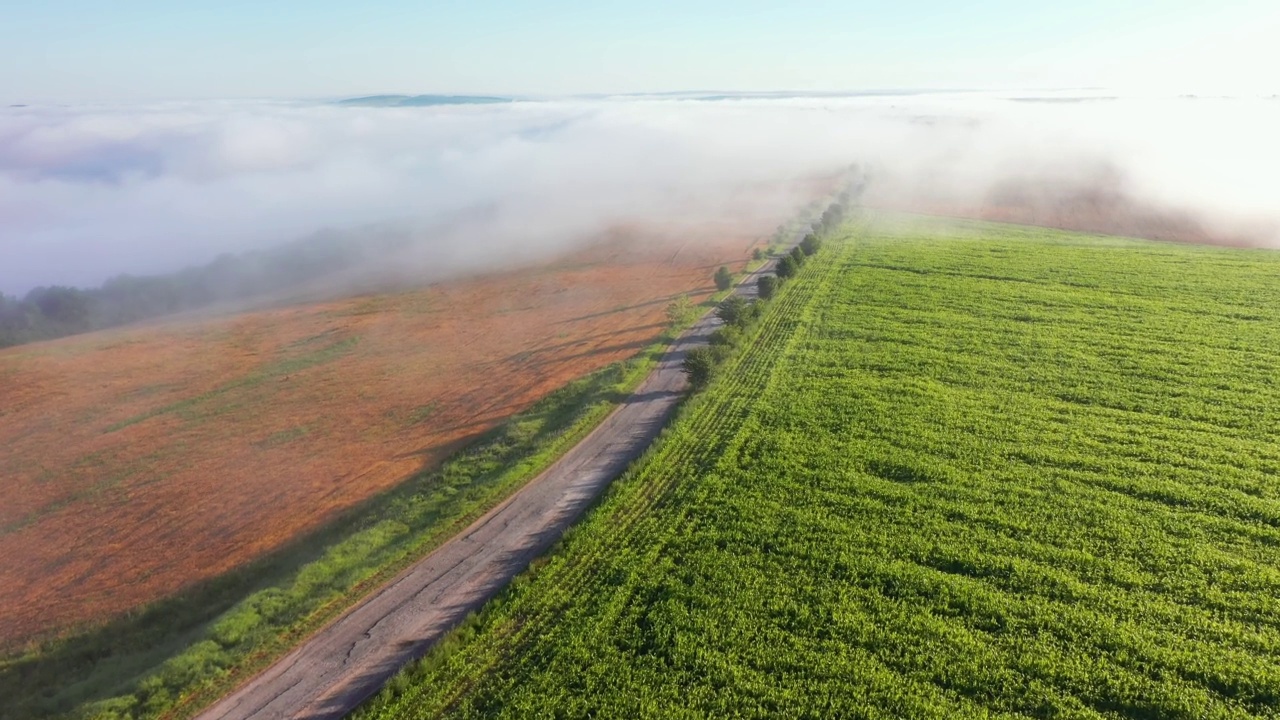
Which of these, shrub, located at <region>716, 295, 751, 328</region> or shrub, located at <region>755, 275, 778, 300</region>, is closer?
shrub, located at <region>716, 295, 751, 328</region>

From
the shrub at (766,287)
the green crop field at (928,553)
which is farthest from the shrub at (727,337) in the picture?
the shrub at (766,287)

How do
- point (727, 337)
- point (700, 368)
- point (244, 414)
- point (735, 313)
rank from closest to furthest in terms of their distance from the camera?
Result: point (700, 368)
point (244, 414)
point (727, 337)
point (735, 313)

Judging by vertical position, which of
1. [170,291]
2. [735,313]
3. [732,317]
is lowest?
[732,317]

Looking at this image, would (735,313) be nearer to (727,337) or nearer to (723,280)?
(727,337)

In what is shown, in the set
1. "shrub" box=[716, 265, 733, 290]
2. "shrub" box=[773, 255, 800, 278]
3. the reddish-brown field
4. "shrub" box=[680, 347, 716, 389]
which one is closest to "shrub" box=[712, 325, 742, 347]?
"shrub" box=[680, 347, 716, 389]

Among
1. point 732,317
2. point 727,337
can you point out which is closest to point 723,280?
point 732,317

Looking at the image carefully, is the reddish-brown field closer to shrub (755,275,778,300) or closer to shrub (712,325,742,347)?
shrub (712,325,742,347)
